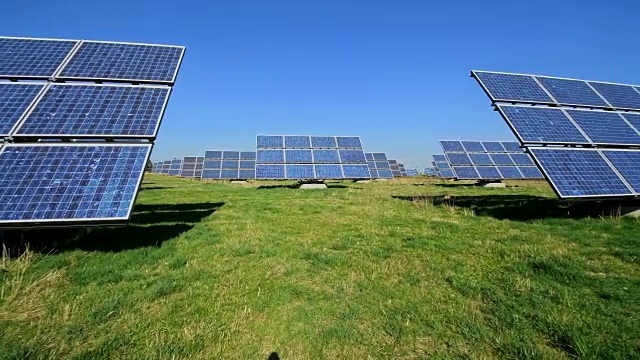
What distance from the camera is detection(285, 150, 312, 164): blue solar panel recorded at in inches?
1171

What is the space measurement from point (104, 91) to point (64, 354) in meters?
9.61

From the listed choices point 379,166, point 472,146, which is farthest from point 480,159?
point 379,166

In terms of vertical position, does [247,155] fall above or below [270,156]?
above

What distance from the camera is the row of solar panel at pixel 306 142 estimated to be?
31.7 meters

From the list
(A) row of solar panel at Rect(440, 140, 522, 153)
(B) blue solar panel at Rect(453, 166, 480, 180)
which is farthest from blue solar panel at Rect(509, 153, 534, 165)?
(B) blue solar panel at Rect(453, 166, 480, 180)

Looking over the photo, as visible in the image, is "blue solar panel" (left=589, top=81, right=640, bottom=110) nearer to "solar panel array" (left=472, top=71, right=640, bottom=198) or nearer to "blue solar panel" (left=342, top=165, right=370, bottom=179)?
"solar panel array" (left=472, top=71, right=640, bottom=198)

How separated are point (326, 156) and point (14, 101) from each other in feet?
75.3

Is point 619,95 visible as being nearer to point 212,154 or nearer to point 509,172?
point 509,172

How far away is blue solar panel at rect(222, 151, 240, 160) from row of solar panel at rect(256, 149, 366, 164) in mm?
14899

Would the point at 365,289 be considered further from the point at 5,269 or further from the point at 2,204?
the point at 2,204

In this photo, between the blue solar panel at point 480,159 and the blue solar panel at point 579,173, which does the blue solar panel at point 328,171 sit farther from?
the blue solar panel at point 579,173

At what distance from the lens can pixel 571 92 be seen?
16.5 metres

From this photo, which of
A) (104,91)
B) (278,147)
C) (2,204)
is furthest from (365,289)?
(278,147)

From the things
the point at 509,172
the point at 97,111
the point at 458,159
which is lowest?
the point at 97,111
